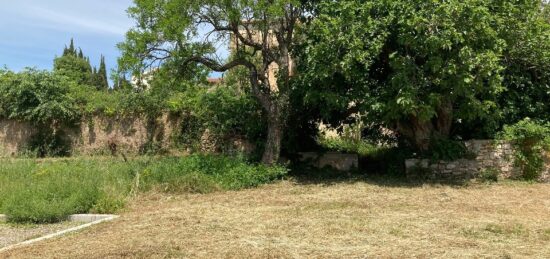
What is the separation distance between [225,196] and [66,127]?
13293mm

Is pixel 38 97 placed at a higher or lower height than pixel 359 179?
higher

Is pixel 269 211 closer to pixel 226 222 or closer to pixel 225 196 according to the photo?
pixel 226 222

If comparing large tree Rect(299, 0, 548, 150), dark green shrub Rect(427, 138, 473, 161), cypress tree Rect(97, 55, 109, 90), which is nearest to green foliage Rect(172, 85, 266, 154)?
large tree Rect(299, 0, 548, 150)

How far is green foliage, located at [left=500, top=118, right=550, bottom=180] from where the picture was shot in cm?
1256

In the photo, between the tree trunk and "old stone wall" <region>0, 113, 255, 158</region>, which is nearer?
the tree trunk

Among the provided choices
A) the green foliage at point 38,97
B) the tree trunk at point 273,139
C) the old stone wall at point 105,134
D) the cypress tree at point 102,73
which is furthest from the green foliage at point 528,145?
the cypress tree at point 102,73

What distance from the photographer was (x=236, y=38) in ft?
44.0

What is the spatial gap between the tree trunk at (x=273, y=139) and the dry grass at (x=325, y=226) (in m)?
2.06

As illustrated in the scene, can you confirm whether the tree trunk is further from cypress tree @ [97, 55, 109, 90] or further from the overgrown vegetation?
cypress tree @ [97, 55, 109, 90]

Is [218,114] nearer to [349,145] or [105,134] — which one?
[349,145]

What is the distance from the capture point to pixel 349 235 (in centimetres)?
713

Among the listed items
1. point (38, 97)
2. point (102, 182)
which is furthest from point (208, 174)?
point (38, 97)

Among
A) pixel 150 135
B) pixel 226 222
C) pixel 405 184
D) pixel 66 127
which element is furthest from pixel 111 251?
pixel 66 127

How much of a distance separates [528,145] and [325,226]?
7.71m
